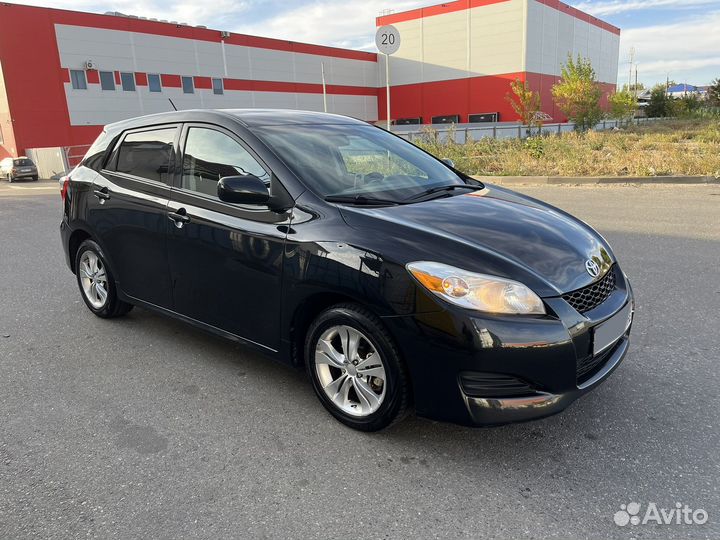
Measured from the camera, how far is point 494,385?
256 cm

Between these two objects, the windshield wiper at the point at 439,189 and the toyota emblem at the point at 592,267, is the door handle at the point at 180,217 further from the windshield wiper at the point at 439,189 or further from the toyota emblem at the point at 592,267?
the toyota emblem at the point at 592,267

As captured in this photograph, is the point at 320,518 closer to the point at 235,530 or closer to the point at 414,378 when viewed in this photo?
the point at 235,530

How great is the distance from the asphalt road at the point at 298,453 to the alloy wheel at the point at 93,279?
0.47 meters

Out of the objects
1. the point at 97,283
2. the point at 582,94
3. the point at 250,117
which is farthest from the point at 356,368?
the point at 582,94

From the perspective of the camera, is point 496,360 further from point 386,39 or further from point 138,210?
point 386,39

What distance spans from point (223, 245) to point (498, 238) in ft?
5.48

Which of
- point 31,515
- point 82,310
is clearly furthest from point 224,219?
point 82,310

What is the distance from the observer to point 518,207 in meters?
3.50

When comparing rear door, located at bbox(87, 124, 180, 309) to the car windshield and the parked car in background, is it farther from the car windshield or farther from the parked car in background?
the parked car in background

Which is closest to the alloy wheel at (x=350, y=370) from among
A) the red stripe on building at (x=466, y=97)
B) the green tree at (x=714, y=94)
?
the red stripe on building at (x=466, y=97)

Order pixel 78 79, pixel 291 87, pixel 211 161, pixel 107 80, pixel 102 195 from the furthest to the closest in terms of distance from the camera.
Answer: pixel 291 87
pixel 107 80
pixel 78 79
pixel 102 195
pixel 211 161

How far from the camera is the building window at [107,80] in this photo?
116 ft

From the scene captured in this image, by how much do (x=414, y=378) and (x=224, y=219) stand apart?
1.59 metres

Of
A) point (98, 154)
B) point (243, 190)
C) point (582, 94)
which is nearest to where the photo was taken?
point (243, 190)
